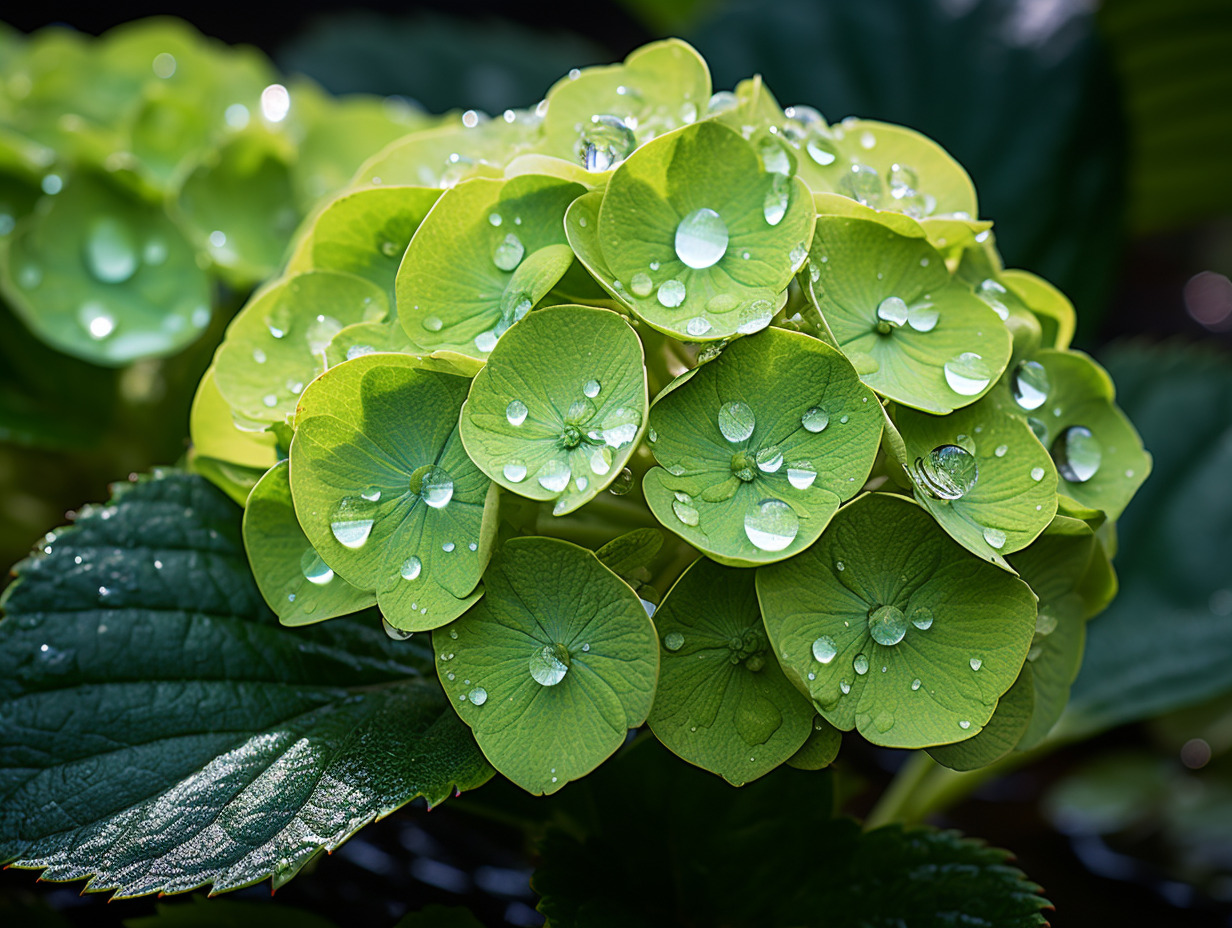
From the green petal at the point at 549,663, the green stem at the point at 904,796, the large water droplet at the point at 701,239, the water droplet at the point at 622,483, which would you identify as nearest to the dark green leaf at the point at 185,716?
the green petal at the point at 549,663

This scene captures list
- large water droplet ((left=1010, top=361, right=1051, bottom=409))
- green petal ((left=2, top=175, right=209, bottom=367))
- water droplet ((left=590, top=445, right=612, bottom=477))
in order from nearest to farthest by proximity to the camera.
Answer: water droplet ((left=590, top=445, right=612, bottom=477))
large water droplet ((left=1010, top=361, right=1051, bottom=409))
green petal ((left=2, top=175, right=209, bottom=367))

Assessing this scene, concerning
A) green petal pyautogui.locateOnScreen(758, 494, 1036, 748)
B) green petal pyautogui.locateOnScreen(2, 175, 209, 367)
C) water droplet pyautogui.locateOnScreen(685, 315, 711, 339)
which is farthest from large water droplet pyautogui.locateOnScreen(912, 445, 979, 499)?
green petal pyautogui.locateOnScreen(2, 175, 209, 367)

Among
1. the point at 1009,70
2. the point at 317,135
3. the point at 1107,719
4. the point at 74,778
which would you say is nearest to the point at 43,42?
the point at 317,135

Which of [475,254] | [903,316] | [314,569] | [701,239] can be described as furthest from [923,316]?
[314,569]

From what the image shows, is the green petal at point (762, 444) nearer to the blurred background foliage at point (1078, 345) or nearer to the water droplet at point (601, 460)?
the water droplet at point (601, 460)

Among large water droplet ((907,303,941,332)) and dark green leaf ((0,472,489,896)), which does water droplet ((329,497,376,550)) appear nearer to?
dark green leaf ((0,472,489,896))
